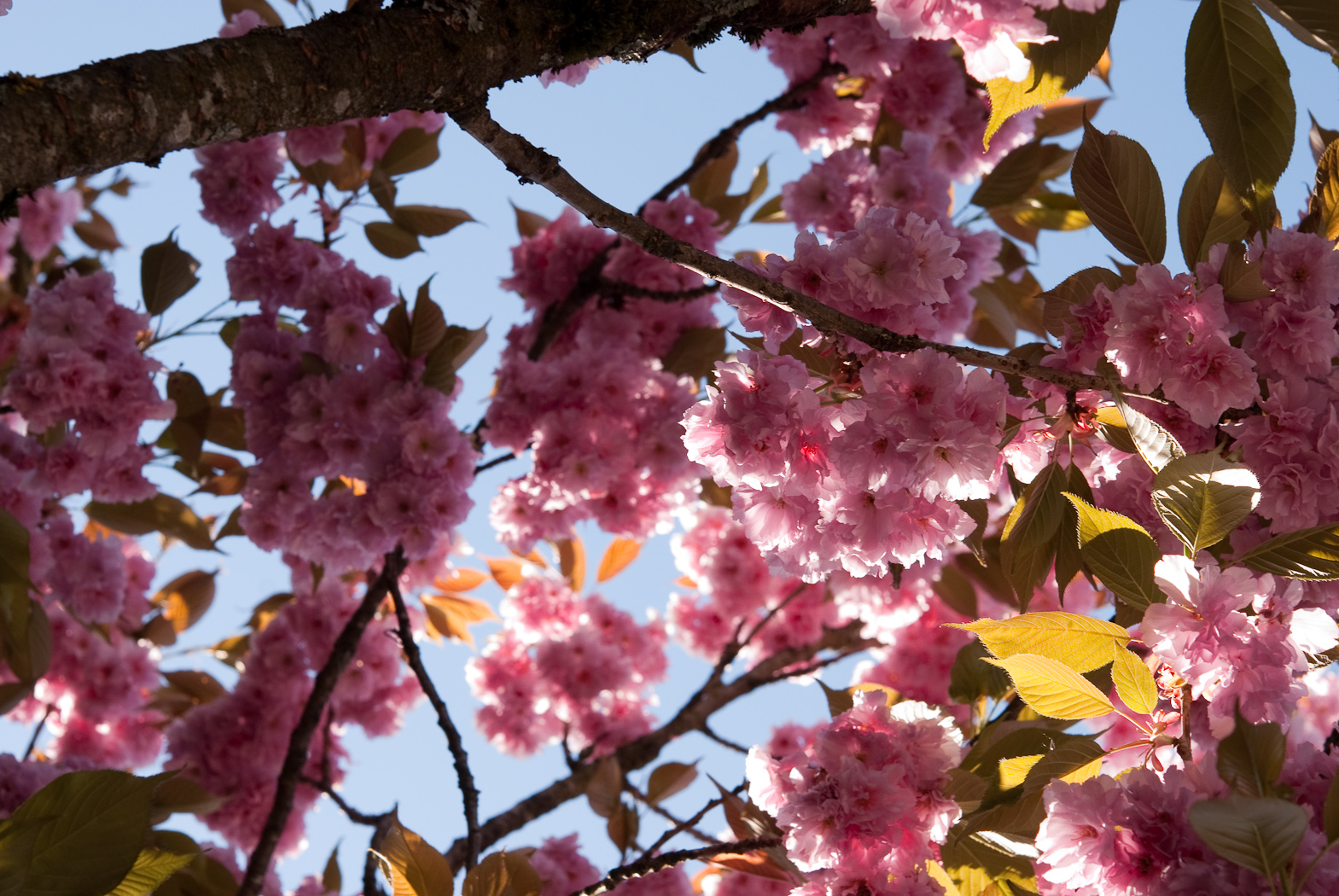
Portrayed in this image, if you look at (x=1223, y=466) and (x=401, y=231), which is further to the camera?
(x=401, y=231)

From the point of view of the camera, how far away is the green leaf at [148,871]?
4.21 feet

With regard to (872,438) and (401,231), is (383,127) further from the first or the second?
(872,438)

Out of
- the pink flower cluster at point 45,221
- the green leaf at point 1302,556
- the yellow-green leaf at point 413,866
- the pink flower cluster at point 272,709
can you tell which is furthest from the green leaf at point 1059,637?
the pink flower cluster at point 45,221

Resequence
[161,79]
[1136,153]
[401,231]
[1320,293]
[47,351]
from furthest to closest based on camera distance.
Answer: [401,231], [47,351], [1136,153], [1320,293], [161,79]

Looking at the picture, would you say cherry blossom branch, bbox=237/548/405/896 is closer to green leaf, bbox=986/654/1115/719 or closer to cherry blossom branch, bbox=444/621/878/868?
cherry blossom branch, bbox=444/621/878/868

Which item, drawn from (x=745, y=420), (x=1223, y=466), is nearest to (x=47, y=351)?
(x=745, y=420)

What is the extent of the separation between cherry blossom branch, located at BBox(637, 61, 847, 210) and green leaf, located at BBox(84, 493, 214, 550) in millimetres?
1758

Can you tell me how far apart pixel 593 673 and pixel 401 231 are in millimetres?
1865

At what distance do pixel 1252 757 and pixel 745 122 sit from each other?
260 cm

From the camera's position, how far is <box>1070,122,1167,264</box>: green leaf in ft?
4.06

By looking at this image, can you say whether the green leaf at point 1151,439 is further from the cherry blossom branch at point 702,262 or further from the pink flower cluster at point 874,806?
the pink flower cluster at point 874,806

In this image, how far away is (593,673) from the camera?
3.63m

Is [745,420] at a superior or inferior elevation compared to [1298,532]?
superior

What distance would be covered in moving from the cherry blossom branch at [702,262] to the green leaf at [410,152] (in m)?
1.62
